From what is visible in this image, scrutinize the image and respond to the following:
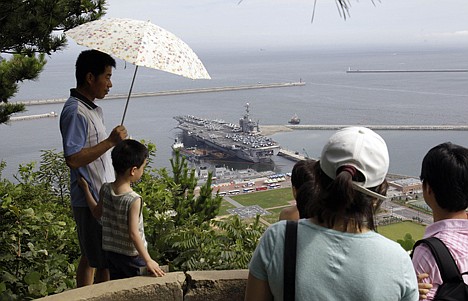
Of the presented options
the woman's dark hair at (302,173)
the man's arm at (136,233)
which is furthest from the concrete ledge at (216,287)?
the woman's dark hair at (302,173)

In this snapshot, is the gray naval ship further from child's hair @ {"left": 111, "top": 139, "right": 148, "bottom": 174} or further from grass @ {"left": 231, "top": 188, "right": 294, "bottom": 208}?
child's hair @ {"left": 111, "top": 139, "right": 148, "bottom": 174}

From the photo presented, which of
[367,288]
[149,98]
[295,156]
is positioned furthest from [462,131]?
[149,98]

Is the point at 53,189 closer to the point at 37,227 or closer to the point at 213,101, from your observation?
the point at 37,227

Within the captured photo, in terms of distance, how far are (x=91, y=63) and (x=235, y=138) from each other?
16980 millimetres

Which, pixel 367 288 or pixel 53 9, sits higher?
pixel 53 9

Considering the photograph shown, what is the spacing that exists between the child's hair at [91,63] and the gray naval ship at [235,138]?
14636 millimetres

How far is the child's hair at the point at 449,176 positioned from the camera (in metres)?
1.20

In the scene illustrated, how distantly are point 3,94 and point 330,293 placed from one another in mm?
3617

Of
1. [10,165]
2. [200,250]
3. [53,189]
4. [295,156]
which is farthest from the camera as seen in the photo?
[295,156]

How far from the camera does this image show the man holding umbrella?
5.65 ft

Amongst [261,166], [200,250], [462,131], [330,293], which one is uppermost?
[330,293]

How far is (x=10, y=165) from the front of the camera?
42.7 ft

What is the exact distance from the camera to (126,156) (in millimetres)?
1760

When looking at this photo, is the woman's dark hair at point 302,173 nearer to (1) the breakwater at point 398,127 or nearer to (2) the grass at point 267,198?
(2) the grass at point 267,198
